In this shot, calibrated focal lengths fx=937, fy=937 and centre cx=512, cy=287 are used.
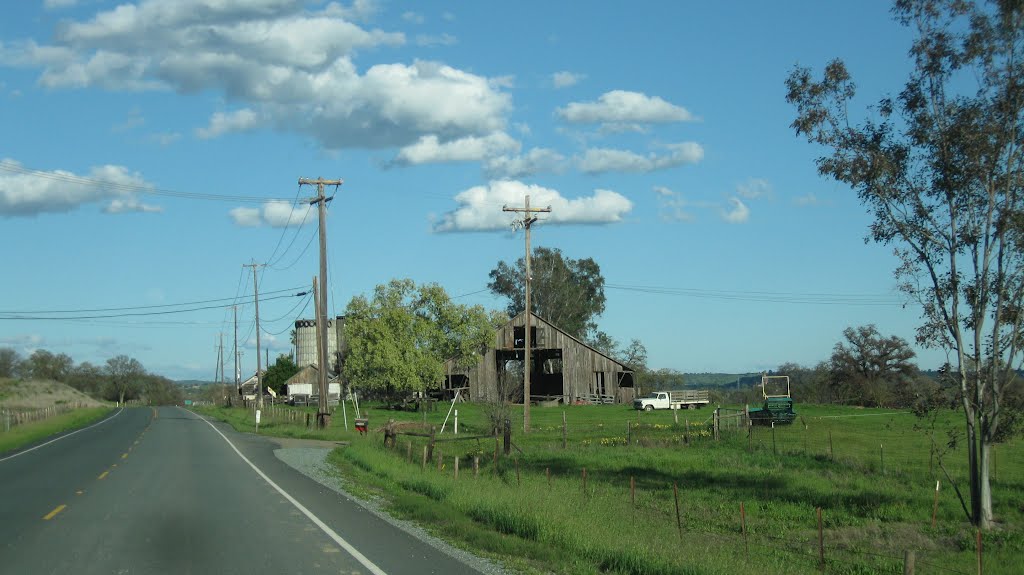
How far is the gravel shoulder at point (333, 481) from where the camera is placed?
1281 centimetres

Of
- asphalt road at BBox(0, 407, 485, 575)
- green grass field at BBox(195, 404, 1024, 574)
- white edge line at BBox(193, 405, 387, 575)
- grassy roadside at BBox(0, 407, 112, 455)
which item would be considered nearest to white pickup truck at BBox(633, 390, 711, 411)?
green grass field at BBox(195, 404, 1024, 574)

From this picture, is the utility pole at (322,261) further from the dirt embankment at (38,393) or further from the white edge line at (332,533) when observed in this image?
the dirt embankment at (38,393)

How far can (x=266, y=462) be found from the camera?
3089 centimetres

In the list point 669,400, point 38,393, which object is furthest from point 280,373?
point 669,400

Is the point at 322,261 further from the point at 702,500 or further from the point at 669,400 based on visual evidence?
the point at 669,400

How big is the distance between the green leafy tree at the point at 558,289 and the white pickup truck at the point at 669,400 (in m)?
28.1

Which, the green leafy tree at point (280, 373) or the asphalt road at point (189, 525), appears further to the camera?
the green leafy tree at point (280, 373)

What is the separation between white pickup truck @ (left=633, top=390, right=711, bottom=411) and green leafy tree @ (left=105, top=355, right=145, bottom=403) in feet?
495

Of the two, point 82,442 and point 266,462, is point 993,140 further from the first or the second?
point 82,442

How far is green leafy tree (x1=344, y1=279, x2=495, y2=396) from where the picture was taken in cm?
7500

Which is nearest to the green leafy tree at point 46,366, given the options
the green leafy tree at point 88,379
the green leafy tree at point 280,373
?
the green leafy tree at point 88,379

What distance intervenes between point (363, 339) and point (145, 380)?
139155mm

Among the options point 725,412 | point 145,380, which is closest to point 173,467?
point 725,412

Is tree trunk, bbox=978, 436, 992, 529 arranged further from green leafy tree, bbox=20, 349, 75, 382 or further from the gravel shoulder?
green leafy tree, bbox=20, 349, 75, 382
